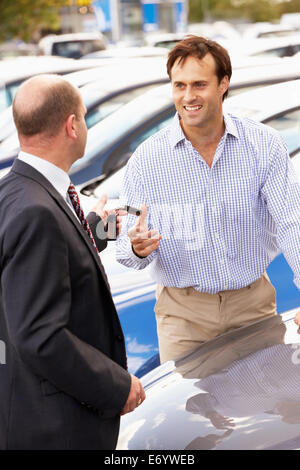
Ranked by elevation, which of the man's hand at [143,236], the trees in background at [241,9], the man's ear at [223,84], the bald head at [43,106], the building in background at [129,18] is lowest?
the trees in background at [241,9]

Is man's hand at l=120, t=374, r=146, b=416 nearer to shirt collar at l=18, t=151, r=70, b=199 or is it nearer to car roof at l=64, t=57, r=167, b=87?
shirt collar at l=18, t=151, r=70, b=199

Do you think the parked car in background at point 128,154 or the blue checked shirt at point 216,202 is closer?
the blue checked shirt at point 216,202

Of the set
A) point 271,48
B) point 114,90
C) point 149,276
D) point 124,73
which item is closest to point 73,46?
point 271,48

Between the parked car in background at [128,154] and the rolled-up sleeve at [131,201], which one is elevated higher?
the rolled-up sleeve at [131,201]

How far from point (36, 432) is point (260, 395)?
2.56 feet

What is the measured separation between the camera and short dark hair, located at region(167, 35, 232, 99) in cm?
286

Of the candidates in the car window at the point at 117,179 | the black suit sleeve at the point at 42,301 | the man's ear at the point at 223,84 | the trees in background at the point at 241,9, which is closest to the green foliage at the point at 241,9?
the trees in background at the point at 241,9

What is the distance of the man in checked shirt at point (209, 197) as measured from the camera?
288 centimetres

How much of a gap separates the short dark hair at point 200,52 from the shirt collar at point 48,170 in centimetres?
105

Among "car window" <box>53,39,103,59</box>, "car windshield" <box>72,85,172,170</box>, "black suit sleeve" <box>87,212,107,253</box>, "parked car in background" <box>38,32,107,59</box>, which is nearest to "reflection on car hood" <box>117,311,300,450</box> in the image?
"black suit sleeve" <box>87,212,107,253</box>

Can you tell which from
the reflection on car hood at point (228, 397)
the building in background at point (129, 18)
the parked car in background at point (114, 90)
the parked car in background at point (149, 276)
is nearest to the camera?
the reflection on car hood at point (228, 397)

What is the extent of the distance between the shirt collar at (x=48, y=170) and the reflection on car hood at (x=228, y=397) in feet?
2.76

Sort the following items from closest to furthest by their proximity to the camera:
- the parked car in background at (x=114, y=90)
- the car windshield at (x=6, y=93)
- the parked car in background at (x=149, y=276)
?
the parked car in background at (x=149, y=276), the parked car in background at (x=114, y=90), the car windshield at (x=6, y=93)

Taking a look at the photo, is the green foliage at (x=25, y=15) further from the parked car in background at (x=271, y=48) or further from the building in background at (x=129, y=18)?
the parked car in background at (x=271, y=48)
